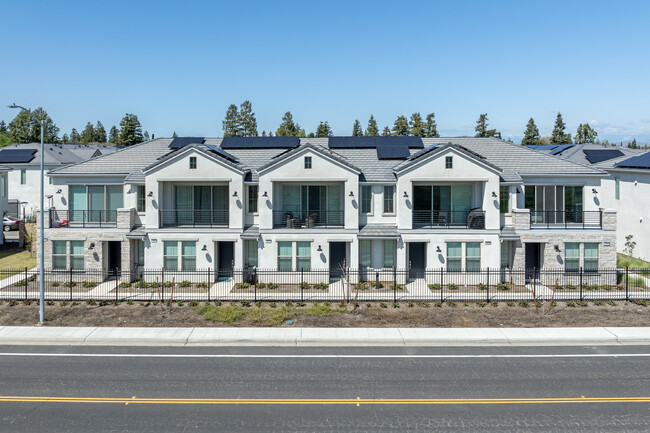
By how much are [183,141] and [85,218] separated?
7.85 metres

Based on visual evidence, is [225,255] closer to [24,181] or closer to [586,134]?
[24,181]

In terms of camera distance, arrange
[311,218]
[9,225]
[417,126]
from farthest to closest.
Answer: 1. [417,126]
2. [9,225]
3. [311,218]

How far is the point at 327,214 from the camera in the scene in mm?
30797

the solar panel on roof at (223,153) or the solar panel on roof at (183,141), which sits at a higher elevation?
the solar panel on roof at (183,141)

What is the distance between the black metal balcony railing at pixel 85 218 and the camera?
31377mm

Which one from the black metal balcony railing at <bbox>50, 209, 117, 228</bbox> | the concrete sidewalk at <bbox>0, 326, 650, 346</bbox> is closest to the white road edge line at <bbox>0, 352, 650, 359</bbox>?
the concrete sidewalk at <bbox>0, 326, 650, 346</bbox>

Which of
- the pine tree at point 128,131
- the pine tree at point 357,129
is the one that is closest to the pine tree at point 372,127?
the pine tree at point 357,129

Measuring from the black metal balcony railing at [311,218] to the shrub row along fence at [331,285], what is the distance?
2730 mm

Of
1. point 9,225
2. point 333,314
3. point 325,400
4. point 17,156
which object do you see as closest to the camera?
point 325,400

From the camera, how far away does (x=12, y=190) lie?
173ft

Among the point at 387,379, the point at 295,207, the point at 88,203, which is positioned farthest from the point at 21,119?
the point at 387,379

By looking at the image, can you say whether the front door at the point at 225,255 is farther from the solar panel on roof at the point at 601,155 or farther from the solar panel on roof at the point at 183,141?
the solar panel on roof at the point at 601,155

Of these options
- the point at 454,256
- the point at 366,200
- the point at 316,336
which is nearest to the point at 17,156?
the point at 366,200

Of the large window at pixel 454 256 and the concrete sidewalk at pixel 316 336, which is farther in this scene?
the large window at pixel 454 256
